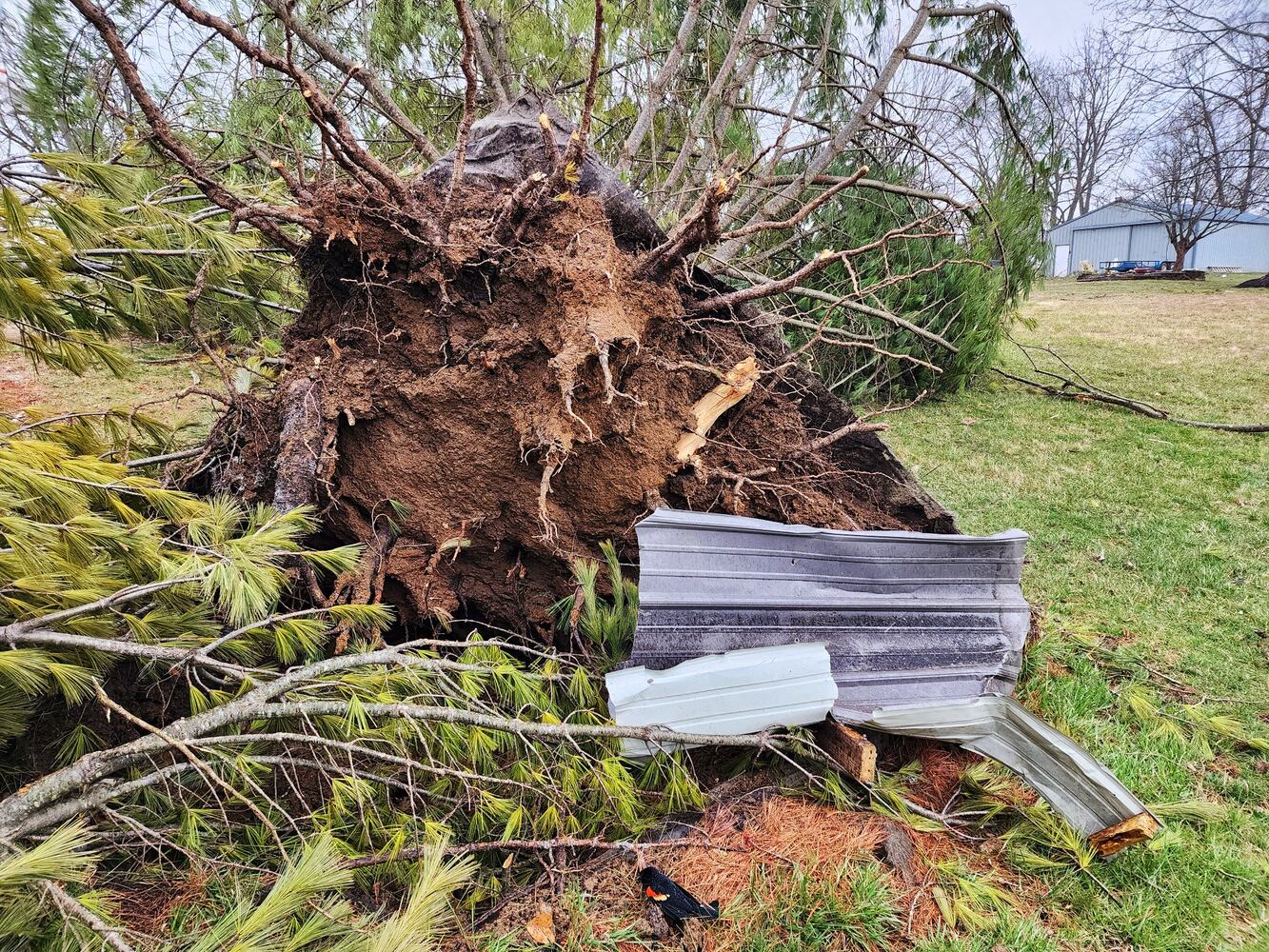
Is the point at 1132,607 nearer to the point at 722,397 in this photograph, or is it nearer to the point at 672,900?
the point at 722,397

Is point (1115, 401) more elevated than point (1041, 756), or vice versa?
point (1115, 401)

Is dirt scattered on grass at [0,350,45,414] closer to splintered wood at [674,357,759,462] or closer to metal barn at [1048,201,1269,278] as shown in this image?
splintered wood at [674,357,759,462]

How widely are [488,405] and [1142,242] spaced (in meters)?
40.6

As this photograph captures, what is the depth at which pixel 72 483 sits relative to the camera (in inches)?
67.5

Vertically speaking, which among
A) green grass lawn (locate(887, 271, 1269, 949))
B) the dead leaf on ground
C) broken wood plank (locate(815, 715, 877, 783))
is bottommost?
green grass lawn (locate(887, 271, 1269, 949))

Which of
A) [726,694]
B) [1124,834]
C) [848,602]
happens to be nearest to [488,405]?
[726,694]

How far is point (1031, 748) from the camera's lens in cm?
226

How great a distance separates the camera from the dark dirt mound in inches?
92.9

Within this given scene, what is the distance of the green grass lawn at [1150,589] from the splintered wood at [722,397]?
73.6 inches

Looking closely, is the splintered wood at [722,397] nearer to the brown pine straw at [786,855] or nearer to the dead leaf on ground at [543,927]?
the brown pine straw at [786,855]

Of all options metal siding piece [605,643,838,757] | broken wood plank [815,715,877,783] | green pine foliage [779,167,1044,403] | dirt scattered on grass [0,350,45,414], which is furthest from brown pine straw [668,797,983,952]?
dirt scattered on grass [0,350,45,414]

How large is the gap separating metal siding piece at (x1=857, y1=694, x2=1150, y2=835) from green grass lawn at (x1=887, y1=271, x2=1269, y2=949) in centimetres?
21

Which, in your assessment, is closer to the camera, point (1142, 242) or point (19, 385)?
point (19, 385)

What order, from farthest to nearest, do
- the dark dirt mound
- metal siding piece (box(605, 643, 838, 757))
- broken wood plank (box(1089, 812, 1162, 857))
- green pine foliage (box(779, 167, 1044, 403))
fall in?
green pine foliage (box(779, 167, 1044, 403)) < the dark dirt mound < metal siding piece (box(605, 643, 838, 757)) < broken wood plank (box(1089, 812, 1162, 857))
